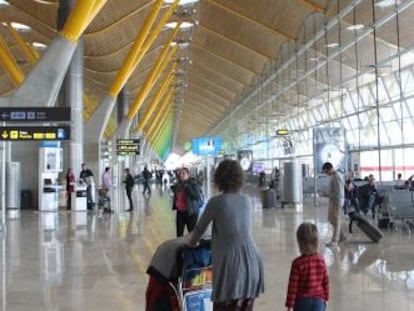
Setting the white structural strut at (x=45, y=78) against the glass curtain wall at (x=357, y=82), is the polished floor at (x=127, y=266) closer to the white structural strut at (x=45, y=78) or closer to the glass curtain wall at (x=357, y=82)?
the white structural strut at (x=45, y=78)

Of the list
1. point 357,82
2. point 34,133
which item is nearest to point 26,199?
point 34,133

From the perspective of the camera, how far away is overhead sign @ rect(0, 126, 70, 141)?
13.6 metres

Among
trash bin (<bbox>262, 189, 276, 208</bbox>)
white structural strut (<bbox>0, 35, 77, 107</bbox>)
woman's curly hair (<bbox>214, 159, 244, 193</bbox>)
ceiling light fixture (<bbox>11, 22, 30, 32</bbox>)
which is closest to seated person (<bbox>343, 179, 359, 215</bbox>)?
trash bin (<bbox>262, 189, 276, 208</bbox>)

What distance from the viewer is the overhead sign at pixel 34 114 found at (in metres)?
13.8

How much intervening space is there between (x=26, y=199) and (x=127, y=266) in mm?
15026

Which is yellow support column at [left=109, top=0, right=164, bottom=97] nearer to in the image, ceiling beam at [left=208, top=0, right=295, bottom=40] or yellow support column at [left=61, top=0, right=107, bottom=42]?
ceiling beam at [left=208, top=0, right=295, bottom=40]

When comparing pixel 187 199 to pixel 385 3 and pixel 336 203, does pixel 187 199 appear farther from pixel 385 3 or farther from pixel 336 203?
pixel 385 3

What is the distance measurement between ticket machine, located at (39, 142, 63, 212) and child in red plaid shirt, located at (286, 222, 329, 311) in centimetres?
1845

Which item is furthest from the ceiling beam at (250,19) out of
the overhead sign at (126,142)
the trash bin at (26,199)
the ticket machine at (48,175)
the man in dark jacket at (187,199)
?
the man in dark jacket at (187,199)

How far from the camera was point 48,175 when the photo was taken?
70.0ft

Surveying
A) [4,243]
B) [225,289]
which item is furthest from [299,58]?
[225,289]

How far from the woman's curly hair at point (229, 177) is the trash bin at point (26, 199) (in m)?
20.0

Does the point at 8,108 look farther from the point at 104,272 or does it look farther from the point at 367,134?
the point at 367,134

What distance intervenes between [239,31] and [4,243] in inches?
1043
